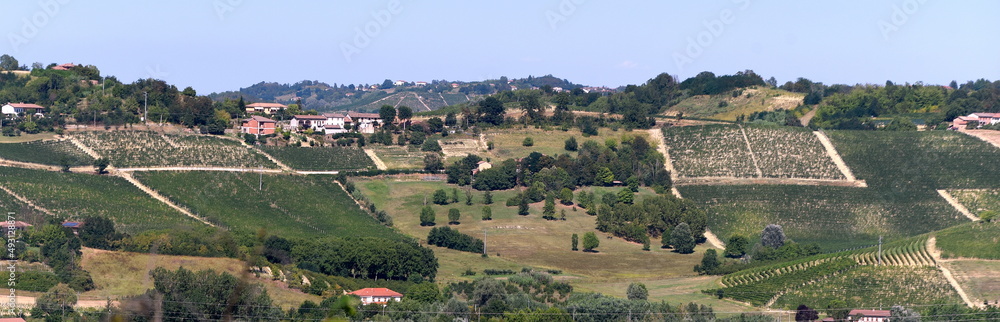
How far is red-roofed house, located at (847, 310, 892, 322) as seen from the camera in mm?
47500

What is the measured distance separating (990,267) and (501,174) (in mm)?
38823

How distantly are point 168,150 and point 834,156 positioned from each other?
55815 mm

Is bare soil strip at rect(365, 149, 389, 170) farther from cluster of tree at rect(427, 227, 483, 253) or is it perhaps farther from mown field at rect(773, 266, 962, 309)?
mown field at rect(773, 266, 962, 309)

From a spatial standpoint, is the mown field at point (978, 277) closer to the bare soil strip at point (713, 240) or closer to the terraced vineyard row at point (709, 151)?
the bare soil strip at point (713, 240)

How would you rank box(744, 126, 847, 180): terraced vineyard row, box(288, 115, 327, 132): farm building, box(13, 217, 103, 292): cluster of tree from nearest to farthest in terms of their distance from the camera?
box(13, 217, 103, 292): cluster of tree, box(744, 126, 847, 180): terraced vineyard row, box(288, 115, 327, 132): farm building

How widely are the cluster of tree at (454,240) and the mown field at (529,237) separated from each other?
99 centimetres

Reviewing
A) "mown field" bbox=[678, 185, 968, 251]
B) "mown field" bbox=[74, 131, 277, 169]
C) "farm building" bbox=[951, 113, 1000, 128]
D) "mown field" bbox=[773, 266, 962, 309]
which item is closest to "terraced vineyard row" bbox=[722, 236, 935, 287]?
"mown field" bbox=[773, 266, 962, 309]

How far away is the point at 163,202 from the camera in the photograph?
74.2 metres

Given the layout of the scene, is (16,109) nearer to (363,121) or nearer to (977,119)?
(363,121)

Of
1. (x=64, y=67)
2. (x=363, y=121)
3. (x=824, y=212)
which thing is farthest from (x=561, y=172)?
(x=64, y=67)

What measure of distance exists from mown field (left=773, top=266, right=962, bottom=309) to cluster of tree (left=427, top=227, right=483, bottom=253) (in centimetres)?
2239

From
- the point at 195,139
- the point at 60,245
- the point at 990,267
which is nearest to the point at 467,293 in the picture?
the point at 60,245

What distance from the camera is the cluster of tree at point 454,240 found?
72.0 meters

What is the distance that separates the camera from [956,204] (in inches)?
3292
